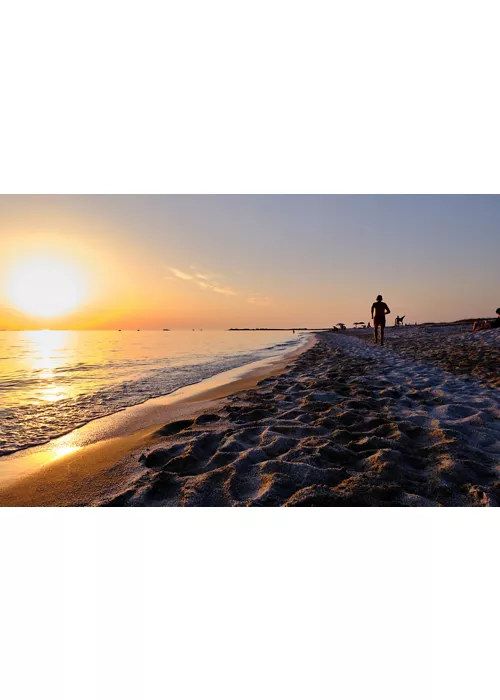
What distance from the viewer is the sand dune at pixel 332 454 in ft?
8.68

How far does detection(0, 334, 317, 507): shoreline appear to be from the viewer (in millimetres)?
3035

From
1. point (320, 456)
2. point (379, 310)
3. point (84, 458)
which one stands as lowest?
point (84, 458)

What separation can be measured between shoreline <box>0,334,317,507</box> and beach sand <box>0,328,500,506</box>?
1.5 inches

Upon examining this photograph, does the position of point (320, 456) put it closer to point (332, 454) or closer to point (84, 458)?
point (332, 454)

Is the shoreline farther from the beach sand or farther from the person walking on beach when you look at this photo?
the person walking on beach

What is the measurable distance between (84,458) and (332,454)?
2624 mm

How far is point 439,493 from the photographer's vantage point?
8.61 ft

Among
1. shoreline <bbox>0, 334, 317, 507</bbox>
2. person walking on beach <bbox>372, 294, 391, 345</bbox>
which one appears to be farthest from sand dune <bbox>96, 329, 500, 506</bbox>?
person walking on beach <bbox>372, 294, 391, 345</bbox>

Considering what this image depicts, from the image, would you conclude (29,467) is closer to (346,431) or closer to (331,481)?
(331,481)

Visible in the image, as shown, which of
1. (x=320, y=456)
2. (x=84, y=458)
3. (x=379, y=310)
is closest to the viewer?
(x=320, y=456)

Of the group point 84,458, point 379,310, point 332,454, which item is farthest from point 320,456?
point 379,310

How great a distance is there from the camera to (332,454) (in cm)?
326

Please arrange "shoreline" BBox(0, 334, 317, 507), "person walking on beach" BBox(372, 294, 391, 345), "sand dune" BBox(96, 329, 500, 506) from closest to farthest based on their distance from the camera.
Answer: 1. "sand dune" BBox(96, 329, 500, 506)
2. "shoreline" BBox(0, 334, 317, 507)
3. "person walking on beach" BBox(372, 294, 391, 345)
